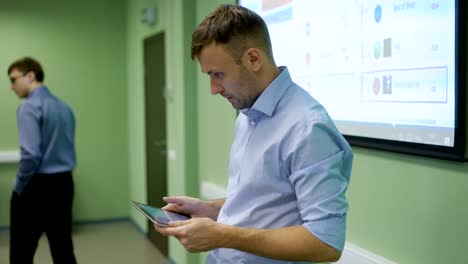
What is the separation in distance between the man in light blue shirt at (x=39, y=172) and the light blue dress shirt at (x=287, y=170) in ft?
6.62

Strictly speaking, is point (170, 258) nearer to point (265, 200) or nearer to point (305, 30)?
point (305, 30)

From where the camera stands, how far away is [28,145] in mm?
3023

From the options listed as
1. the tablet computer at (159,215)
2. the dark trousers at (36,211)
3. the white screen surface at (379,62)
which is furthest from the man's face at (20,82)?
the tablet computer at (159,215)

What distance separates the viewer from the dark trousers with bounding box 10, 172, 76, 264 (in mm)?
3076

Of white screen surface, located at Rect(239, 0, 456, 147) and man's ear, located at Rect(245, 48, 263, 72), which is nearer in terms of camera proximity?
man's ear, located at Rect(245, 48, 263, 72)

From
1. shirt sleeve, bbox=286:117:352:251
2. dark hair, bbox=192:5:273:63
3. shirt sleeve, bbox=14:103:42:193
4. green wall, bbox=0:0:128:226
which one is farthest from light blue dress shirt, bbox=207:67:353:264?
green wall, bbox=0:0:128:226

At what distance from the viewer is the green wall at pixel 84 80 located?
541 centimetres

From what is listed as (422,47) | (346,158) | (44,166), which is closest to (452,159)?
(422,47)

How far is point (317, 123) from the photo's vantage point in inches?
43.9

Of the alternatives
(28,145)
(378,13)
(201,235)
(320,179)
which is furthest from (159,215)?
(28,145)

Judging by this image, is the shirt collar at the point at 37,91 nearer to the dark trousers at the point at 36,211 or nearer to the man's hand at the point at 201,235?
the dark trousers at the point at 36,211

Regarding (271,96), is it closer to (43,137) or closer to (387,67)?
(387,67)

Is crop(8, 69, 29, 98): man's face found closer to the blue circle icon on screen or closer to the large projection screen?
the large projection screen

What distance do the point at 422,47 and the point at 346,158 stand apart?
63cm
